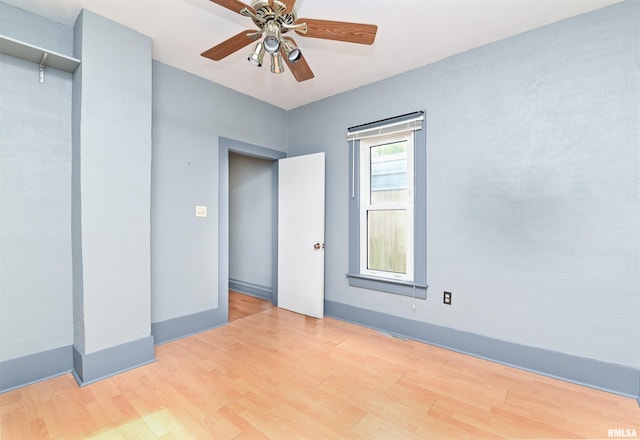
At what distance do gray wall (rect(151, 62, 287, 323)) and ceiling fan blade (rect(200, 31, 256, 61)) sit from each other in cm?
110

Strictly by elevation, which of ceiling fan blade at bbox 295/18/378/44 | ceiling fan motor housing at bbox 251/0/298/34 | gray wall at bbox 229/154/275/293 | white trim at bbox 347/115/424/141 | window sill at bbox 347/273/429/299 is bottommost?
window sill at bbox 347/273/429/299

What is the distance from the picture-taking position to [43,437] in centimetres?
153

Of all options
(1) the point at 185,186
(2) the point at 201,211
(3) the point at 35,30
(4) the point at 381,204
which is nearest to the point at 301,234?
(4) the point at 381,204

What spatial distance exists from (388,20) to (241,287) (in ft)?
13.1

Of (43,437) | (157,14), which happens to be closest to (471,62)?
(157,14)

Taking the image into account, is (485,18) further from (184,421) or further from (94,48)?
(184,421)

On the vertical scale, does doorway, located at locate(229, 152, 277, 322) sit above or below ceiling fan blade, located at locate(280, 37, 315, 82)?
below

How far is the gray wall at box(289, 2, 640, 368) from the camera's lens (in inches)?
77.1

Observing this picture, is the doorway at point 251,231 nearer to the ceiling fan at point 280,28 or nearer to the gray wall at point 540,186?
the gray wall at point 540,186

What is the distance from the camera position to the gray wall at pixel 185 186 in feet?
8.95

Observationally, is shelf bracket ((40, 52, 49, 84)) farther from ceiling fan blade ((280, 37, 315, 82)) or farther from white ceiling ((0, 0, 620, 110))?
ceiling fan blade ((280, 37, 315, 82))

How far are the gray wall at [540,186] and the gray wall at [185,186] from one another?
2.05 metres

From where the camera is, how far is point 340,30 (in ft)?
5.62

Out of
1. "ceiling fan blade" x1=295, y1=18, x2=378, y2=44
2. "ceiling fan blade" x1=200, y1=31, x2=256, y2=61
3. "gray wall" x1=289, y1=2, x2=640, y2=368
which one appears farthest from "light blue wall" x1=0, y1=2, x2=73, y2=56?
"gray wall" x1=289, y1=2, x2=640, y2=368
